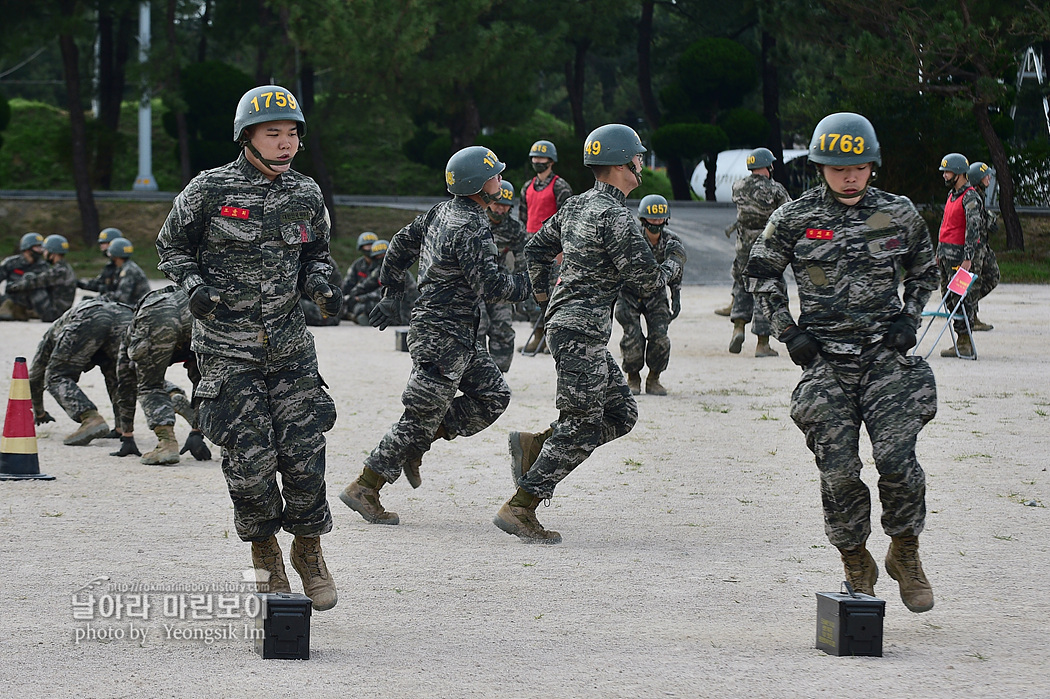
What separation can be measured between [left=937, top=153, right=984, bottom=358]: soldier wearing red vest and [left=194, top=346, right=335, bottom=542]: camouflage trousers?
34.5ft

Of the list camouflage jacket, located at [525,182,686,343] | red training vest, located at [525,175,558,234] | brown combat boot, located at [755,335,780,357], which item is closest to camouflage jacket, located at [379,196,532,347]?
camouflage jacket, located at [525,182,686,343]

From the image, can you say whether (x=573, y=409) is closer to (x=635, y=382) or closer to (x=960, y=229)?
(x=635, y=382)

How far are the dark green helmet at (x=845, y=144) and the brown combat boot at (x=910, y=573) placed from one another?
1578mm

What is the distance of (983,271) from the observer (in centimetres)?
1579

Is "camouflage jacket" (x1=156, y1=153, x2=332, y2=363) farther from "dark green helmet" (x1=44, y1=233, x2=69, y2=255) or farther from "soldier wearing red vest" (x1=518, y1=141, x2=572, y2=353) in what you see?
"dark green helmet" (x1=44, y1=233, x2=69, y2=255)

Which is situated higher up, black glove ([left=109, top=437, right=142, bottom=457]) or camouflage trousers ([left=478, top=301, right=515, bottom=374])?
camouflage trousers ([left=478, top=301, right=515, bottom=374])

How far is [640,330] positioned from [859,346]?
6.87 meters

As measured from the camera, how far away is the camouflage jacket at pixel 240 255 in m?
5.55

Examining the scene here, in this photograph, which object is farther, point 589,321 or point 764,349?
point 764,349

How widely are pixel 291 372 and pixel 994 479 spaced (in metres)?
5.10

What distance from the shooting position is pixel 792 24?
3212 cm

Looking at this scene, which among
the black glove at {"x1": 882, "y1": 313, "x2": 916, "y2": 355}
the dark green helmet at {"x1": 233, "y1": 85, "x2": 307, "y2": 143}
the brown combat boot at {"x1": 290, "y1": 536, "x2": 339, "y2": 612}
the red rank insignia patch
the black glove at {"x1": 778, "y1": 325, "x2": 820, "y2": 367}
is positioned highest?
the dark green helmet at {"x1": 233, "y1": 85, "x2": 307, "y2": 143}

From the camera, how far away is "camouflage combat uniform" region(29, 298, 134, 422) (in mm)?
10305

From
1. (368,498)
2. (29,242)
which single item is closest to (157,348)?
(368,498)
